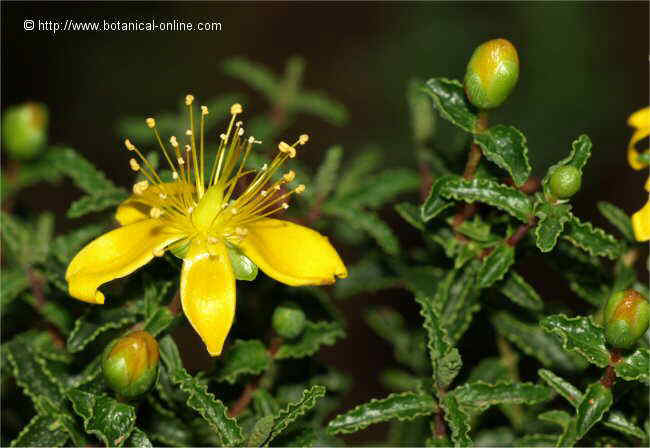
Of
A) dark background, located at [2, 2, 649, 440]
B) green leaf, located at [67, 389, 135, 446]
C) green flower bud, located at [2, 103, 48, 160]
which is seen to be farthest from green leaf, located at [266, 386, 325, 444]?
dark background, located at [2, 2, 649, 440]

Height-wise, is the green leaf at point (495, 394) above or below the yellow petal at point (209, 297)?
below

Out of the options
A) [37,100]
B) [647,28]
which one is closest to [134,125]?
[37,100]

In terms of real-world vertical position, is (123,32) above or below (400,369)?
above

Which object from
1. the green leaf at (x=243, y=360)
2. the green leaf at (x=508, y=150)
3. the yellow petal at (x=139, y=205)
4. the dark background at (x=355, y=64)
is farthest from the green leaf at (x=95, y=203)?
the dark background at (x=355, y=64)

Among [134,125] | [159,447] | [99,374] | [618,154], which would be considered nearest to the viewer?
[99,374]

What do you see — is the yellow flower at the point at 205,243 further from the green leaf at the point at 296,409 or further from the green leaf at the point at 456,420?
the green leaf at the point at 456,420

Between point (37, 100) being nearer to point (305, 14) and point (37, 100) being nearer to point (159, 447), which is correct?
point (305, 14)

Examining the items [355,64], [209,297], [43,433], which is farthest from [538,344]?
[355,64]
